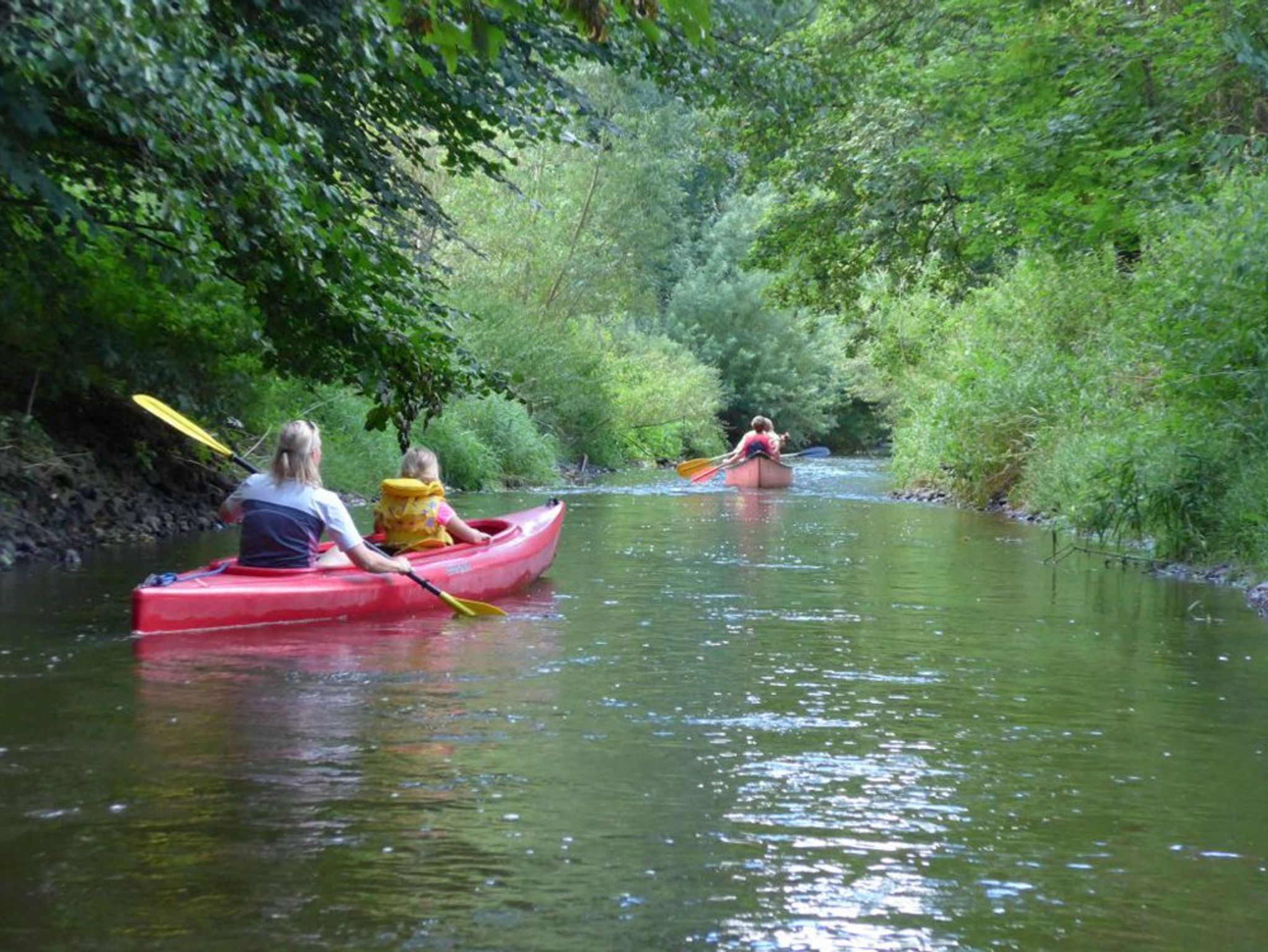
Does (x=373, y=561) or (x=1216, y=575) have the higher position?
(x=373, y=561)

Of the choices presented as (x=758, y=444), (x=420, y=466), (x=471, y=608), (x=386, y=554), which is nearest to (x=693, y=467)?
(x=758, y=444)

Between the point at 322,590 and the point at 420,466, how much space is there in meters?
1.58

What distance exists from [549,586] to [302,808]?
Result: 611cm

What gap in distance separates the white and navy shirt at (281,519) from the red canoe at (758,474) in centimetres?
1574

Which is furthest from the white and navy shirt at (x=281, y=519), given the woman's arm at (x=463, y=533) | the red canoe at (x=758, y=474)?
the red canoe at (x=758, y=474)

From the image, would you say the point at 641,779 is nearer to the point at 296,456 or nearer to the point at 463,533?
the point at 296,456

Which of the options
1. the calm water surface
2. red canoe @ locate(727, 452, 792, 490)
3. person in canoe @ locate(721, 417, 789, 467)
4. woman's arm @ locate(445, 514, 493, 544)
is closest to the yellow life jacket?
woman's arm @ locate(445, 514, 493, 544)

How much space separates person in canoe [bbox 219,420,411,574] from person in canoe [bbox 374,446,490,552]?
117 centimetres

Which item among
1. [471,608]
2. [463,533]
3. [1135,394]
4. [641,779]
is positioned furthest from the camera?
[1135,394]

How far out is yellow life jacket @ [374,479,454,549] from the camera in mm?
10070

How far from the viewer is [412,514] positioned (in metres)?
10.1

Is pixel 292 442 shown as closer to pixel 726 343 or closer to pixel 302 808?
pixel 302 808

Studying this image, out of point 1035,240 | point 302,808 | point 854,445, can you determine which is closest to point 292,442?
point 302,808

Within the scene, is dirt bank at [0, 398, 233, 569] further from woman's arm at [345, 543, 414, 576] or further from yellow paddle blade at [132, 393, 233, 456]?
woman's arm at [345, 543, 414, 576]
